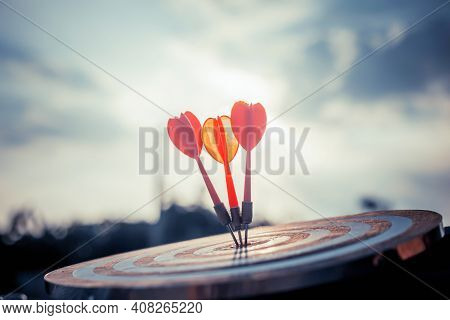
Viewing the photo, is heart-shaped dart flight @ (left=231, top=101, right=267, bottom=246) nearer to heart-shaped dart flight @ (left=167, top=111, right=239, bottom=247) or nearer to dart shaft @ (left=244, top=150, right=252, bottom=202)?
dart shaft @ (left=244, top=150, right=252, bottom=202)

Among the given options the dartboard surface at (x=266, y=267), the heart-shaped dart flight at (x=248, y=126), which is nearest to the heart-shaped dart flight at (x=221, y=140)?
the heart-shaped dart flight at (x=248, y=126)

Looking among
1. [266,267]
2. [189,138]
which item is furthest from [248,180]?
[266,267]

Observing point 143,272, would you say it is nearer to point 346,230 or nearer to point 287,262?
point 287,262

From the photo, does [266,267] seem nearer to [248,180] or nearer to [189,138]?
[248,180]

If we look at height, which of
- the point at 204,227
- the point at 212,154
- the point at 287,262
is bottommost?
the point at 204,227
